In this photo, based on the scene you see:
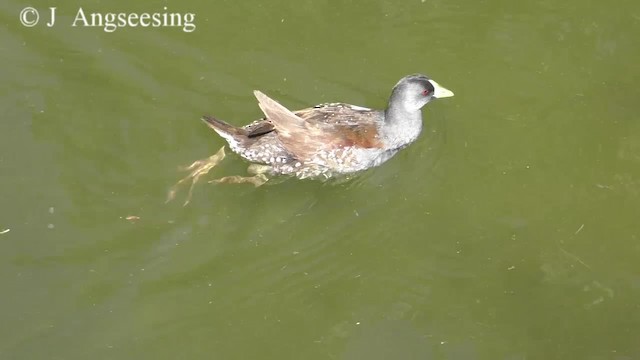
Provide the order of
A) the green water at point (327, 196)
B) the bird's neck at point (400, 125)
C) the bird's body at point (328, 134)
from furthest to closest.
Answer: the bird's neck at point (400, 125) < the bird's body at point (328, 134) < the green water at point (327, 196)

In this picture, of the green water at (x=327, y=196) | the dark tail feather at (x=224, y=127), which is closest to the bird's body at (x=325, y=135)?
the dark tail feather at (x=224, y=127)

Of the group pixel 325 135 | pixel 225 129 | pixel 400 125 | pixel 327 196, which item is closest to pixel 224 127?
pixel 225 129

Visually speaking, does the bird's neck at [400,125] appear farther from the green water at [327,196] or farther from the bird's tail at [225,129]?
the bird's tail at [225,129]

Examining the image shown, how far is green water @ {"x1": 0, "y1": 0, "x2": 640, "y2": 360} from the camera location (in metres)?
5.53

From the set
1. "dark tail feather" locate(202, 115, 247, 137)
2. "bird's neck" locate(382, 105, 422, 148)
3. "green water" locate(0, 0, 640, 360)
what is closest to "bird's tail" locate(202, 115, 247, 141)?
"dark tail feather" locate(202, 115, 247, 137)

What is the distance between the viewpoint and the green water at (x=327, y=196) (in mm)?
5531

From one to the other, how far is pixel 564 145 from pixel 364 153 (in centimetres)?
175

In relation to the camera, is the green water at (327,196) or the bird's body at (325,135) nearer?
the green water at (327,196)

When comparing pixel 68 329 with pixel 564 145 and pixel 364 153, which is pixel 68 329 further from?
pixel 564 145

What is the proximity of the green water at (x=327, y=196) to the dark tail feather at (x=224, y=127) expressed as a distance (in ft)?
1.16

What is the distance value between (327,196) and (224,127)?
96 centimetres

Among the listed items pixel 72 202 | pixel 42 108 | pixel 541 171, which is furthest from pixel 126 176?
pixel 541 171

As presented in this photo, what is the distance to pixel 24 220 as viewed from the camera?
5809 mm

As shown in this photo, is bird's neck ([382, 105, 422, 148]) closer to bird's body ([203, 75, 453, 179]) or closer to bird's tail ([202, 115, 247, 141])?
bird's body ([203, 75, 453, 179])
